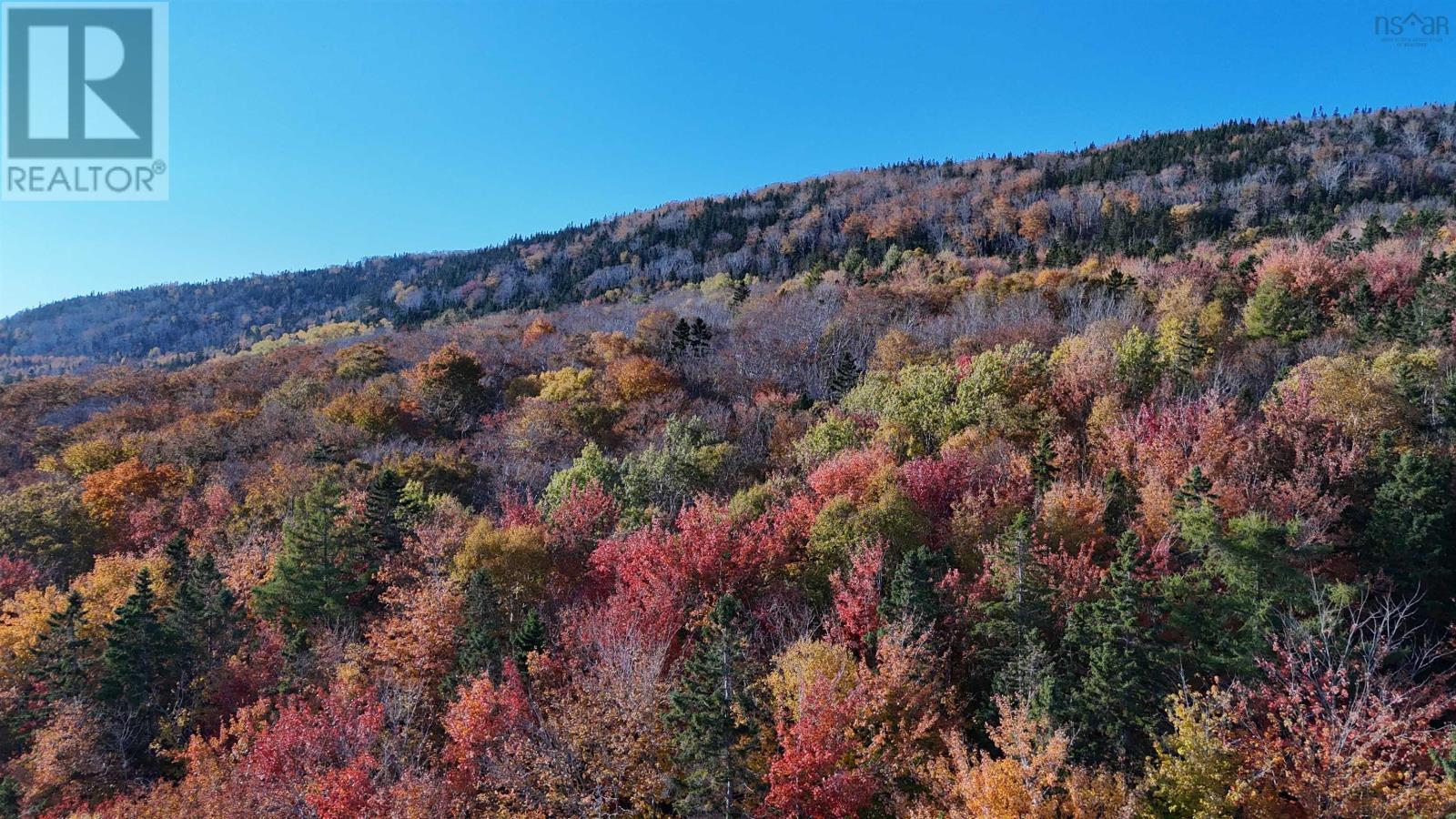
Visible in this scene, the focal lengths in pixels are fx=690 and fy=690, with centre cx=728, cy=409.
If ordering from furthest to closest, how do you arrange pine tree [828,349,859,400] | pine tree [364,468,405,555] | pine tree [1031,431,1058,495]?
pine tree [828,349,859,400], pine tree [364,468,405,555], pine tree [1031,431,1058,495]

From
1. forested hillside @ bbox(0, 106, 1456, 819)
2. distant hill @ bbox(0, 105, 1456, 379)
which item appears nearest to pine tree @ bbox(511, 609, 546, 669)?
forested hillside @ bbox(0, 106, 1456, 819)

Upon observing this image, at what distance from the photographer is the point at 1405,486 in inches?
1083

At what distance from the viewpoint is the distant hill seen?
99.9 meters

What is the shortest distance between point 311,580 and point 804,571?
2470 cm

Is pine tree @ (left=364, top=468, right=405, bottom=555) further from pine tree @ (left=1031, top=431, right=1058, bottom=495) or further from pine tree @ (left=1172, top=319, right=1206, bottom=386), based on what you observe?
pine tree @ (left=1172, top=319, right=1206, bottom=386)

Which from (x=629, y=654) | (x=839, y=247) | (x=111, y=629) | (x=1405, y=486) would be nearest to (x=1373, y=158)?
(x=839, y=247)

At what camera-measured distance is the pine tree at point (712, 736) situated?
65.9 feet

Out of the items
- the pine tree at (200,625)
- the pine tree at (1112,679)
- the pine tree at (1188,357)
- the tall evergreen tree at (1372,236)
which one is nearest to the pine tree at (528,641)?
the pine tree at (200,625)

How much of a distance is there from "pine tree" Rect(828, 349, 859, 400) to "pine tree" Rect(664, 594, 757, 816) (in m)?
38.7

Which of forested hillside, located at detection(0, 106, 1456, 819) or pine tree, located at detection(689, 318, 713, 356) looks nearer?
forested hillside, located at detection(0, 106, 1456, 819)

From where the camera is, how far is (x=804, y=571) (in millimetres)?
33125

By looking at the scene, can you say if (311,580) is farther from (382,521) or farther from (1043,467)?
(1043,467)

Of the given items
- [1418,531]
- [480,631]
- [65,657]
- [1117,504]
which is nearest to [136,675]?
[65,657]

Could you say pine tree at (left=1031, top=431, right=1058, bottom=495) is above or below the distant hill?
below
